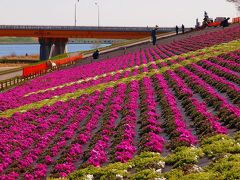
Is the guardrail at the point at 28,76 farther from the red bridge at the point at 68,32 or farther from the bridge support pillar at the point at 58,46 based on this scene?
the bridge support pillar at the point at 58,46

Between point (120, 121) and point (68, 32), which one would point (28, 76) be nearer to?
point (120, 121)

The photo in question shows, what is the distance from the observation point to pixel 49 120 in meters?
27.1

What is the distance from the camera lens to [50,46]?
468ft

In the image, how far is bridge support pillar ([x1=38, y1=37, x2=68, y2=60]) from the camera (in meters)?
140

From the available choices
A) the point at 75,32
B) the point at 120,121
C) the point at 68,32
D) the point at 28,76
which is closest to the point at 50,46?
the point at 68,32

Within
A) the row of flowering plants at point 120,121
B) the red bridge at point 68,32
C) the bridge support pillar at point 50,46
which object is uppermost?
the red bridge at point 68,32

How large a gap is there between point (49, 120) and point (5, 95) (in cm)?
A: 1524

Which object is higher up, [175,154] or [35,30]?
[35,30]

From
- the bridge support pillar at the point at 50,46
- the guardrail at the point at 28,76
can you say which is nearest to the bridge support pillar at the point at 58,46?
the bridge support pillar at the point at 50,46

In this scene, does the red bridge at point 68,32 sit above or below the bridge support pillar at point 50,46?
above

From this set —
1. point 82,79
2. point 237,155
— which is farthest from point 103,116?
point 82,79

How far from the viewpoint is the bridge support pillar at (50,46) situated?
461 feet

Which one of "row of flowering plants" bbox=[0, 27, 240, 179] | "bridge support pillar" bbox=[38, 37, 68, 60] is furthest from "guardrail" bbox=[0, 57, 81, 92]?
"bridge support pillar" bbox=[38, 37, 68, 60]

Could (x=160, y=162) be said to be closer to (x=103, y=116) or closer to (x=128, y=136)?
(x=128, y=136)
